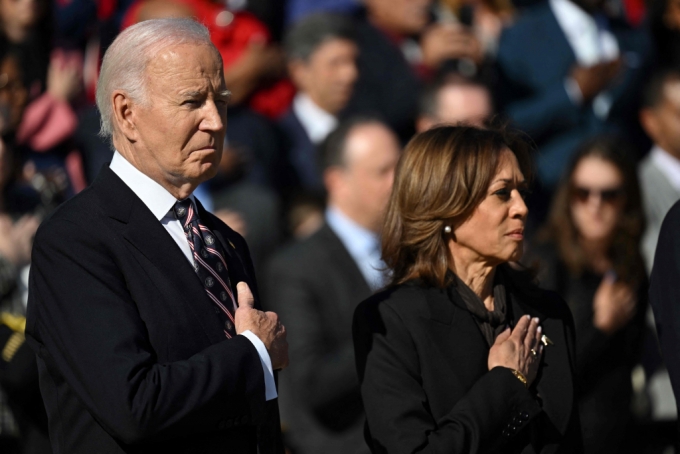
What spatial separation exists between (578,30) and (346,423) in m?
3.93

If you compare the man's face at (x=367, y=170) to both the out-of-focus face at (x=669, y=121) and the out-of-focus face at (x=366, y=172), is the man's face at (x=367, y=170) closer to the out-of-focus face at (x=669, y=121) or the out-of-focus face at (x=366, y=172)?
the out-of-focus face at (x=366, y=172)

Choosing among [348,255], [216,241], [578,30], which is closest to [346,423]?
[348,255]

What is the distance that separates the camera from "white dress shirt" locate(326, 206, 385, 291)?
5.52m

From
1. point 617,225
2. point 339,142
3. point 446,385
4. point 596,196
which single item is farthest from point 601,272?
point 446,385

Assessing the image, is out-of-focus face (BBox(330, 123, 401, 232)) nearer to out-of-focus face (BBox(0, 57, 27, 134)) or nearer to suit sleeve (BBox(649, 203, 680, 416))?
out-of-focus face (BBox(0, 57, 27, 134))

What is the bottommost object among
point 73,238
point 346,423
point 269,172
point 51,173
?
point 346,423

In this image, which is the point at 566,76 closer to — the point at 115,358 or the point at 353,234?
the point at 353,234

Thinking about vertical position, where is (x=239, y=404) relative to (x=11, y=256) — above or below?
above

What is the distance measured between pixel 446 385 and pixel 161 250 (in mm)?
1126

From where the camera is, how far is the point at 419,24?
8.16 meters

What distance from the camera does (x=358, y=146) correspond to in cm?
609

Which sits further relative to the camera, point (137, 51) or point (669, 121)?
point (669, 121)

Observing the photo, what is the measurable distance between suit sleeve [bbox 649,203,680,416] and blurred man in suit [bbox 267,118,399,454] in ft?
4.13

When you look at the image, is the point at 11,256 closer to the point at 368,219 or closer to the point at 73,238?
the point at 368,219
